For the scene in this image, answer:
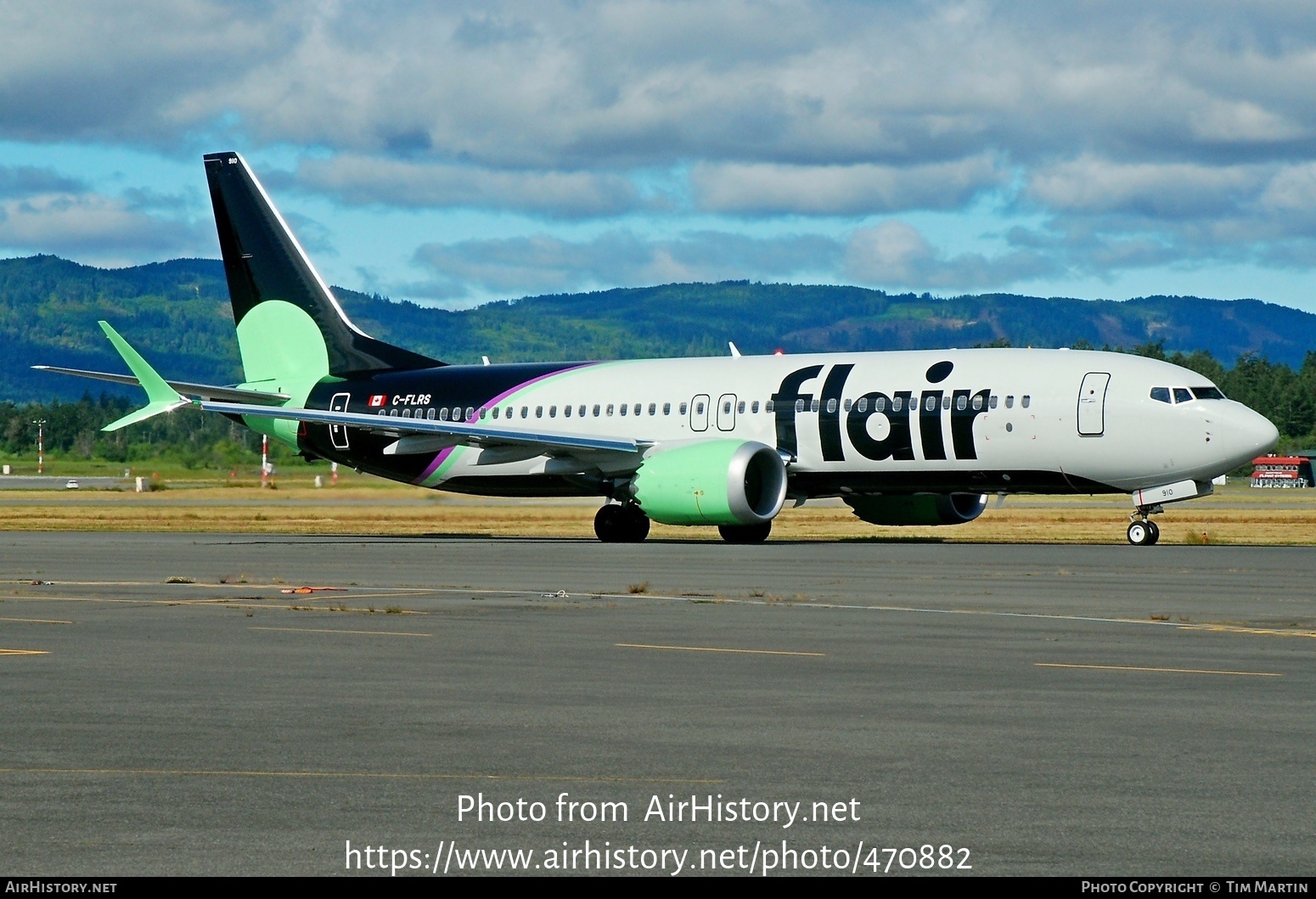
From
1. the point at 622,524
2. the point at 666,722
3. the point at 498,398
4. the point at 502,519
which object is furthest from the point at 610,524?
the point at 666,722

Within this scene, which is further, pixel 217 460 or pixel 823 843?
pixel 217 460

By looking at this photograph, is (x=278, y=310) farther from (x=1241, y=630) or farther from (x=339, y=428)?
(x=1241, y=630)

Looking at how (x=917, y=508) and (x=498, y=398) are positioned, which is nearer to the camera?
(x=917, y=508)

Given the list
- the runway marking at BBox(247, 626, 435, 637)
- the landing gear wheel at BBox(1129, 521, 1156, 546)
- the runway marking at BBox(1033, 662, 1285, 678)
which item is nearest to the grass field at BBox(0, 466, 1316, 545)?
the landing gear wheel at BBox(1129, 521, 1156, 546)

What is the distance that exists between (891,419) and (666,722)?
1046 inches

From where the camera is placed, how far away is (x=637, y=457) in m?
41.0

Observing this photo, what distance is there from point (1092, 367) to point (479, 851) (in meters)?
31.2

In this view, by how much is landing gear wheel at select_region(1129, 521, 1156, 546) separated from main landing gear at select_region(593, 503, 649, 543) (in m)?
10.5

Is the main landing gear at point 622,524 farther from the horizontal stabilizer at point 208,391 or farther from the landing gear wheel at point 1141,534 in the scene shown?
the landing gear wheel at point 1141,534

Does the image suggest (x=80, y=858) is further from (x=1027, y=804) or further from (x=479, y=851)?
(x=1027, y=804)

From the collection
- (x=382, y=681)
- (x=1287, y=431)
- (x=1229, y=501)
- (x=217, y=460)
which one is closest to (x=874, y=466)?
(x=382, y=681)

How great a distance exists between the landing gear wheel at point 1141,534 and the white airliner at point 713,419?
4 centimetres

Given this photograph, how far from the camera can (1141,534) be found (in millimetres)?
37094

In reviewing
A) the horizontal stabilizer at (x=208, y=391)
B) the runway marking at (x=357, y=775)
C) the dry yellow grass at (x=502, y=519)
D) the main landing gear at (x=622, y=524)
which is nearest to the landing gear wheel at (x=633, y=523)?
the main landing gear at (x=622, y=524)
